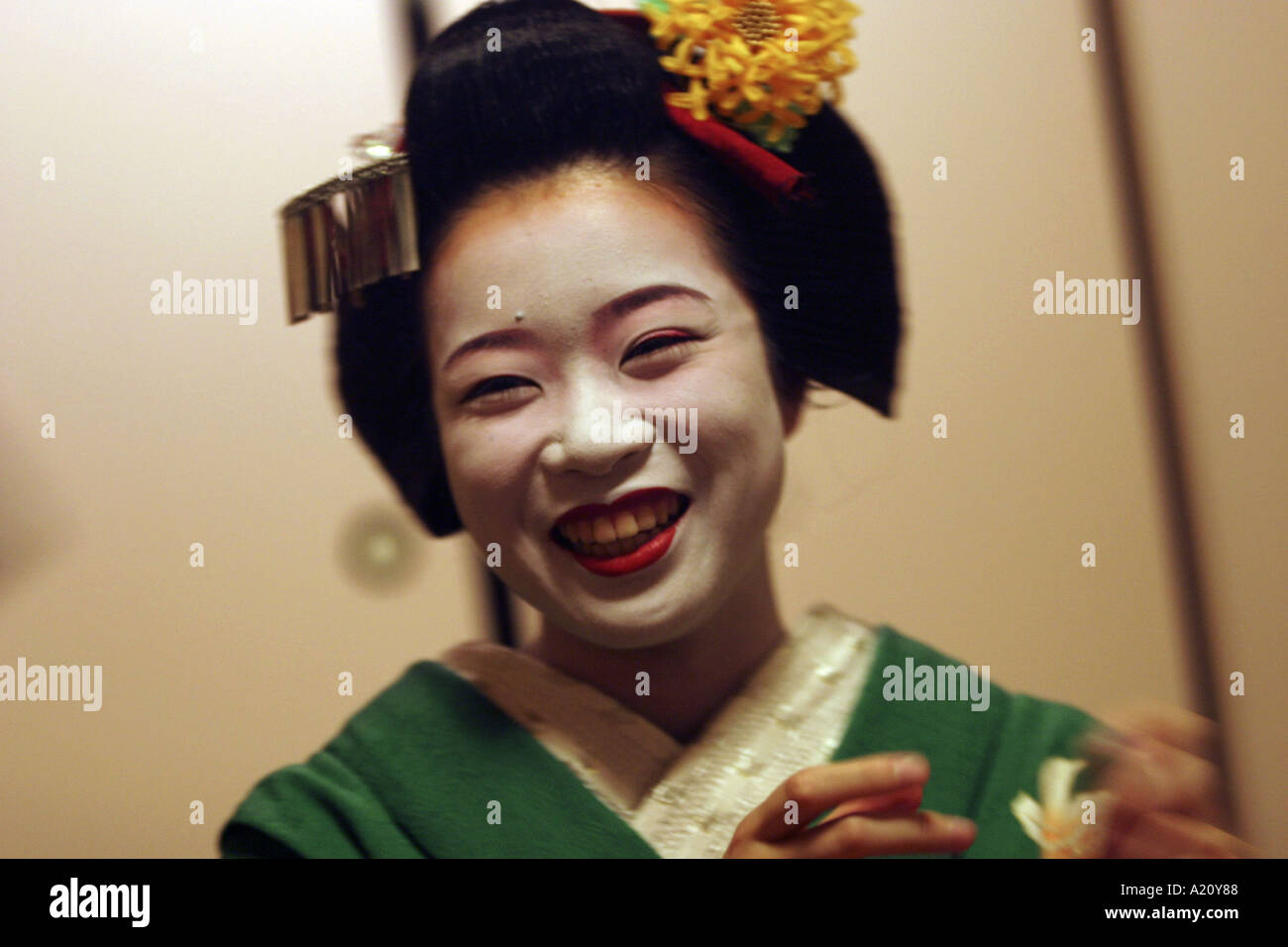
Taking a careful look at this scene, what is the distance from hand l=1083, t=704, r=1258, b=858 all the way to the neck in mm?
363

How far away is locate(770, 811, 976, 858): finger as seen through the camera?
108 centimetres

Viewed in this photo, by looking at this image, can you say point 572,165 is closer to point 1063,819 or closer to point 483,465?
point 483,465

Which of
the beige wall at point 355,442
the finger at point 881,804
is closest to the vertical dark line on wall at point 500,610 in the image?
the beige wall at point 355,442

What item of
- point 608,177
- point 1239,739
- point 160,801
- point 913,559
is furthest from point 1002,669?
point 160,801

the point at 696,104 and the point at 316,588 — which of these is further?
the point at 316,588

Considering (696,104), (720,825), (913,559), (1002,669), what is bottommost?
(720,825)

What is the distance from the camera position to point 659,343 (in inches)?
44.5

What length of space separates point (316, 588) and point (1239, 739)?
0.98 m

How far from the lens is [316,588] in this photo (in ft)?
4.04

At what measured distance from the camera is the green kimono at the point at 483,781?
44.1 inches

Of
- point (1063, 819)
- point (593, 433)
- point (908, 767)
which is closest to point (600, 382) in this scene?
point (593, 433)

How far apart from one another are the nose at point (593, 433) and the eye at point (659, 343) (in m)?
0.04

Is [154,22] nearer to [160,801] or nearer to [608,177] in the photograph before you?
[608,177]

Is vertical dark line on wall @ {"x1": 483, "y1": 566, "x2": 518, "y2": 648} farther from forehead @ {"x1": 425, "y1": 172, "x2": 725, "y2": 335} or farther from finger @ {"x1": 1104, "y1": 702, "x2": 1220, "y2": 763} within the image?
finger @ {"x1": 1104, "y1": 702, "x2": 1220, "y2": 763}
